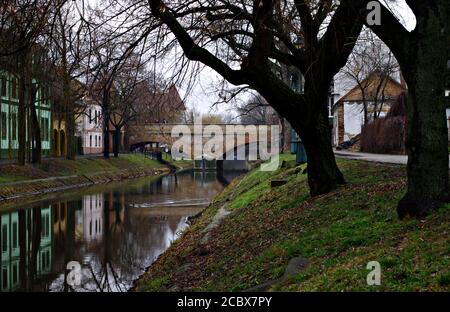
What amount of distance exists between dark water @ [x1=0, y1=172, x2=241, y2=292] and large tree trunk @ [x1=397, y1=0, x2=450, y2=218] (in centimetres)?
688

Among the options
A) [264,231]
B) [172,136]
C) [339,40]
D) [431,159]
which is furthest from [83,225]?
[172,136]

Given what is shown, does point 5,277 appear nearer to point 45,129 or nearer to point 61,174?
point 61,174

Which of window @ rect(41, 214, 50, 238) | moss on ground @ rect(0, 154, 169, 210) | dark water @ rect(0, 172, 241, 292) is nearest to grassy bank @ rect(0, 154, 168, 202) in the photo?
moss on ground @ rect(0, 154, 169, 210)

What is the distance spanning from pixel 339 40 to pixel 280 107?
1884mm

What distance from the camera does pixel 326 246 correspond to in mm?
8727

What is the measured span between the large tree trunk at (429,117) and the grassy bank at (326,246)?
1.08 ft

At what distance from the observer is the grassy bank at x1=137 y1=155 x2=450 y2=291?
655 centimetres

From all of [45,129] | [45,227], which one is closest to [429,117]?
[45,227]

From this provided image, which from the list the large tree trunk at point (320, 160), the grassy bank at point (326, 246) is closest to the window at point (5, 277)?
the grassy bank at point (326, 246)

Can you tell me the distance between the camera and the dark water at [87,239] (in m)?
13.7

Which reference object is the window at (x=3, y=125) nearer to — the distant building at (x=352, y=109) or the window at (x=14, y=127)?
the window at (x=14, y=127)

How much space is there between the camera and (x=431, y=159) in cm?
862

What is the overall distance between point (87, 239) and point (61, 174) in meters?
20.4

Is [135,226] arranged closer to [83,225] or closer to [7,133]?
[83,225]
